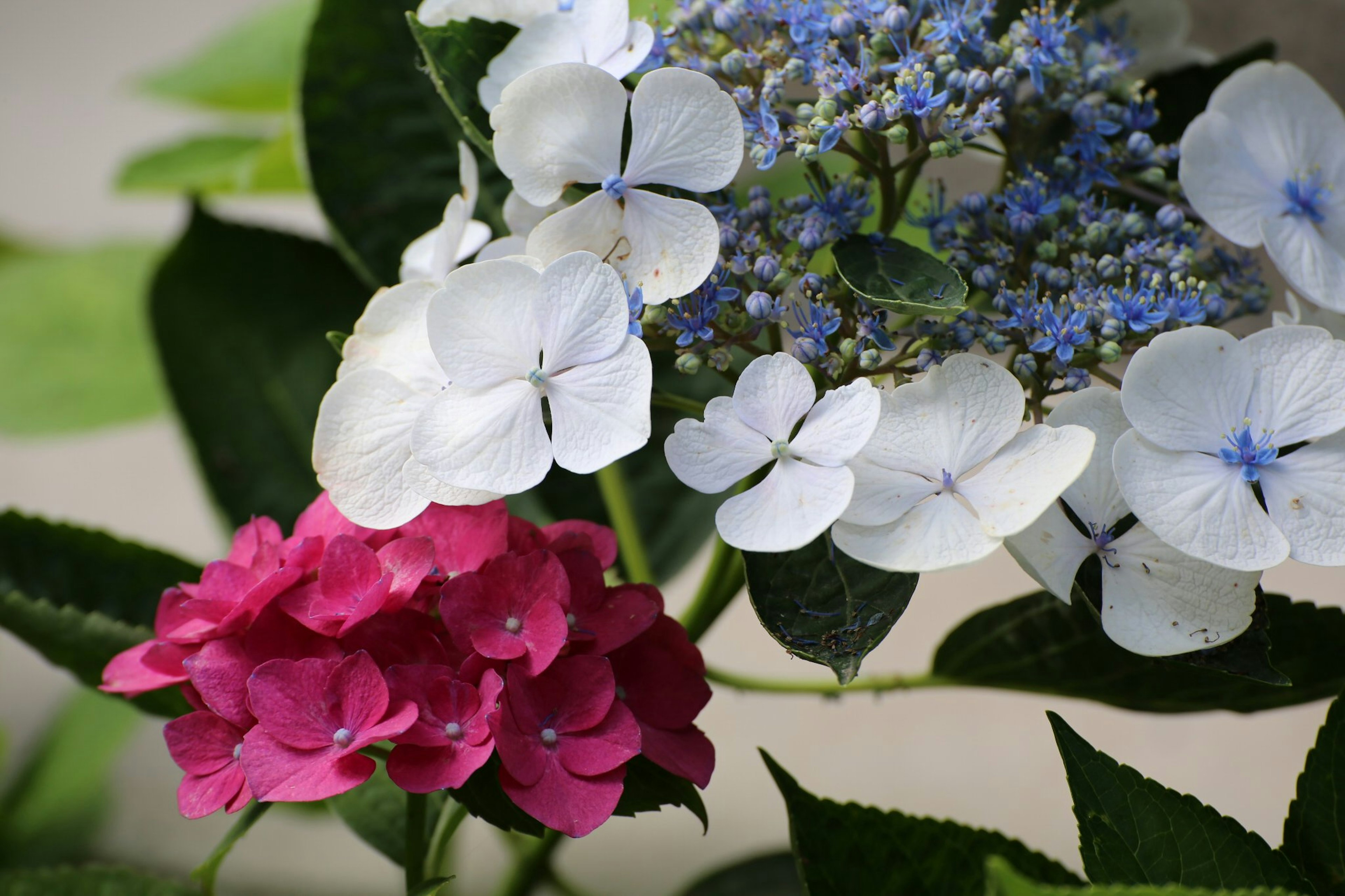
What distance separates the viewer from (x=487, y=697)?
29 cm

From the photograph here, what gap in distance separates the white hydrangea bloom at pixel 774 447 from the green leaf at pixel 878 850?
0.33 ft

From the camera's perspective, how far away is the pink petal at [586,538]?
333 millimetres

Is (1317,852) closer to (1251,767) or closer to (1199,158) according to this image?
(1199,158)

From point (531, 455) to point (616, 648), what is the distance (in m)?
0.07

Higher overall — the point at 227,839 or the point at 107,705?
the point at 227,839

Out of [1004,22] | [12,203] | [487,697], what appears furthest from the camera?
[12,203]

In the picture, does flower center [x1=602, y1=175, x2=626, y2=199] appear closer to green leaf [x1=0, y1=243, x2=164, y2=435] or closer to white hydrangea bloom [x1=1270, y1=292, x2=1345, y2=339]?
white hydrangea bloom [x1=1270, y1=292, x2=1345, y2=339]

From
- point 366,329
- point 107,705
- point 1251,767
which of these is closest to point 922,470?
point 366,329

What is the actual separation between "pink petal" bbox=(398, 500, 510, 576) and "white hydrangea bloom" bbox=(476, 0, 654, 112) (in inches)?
5.2

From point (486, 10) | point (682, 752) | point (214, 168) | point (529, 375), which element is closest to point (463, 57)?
point (486, 10)

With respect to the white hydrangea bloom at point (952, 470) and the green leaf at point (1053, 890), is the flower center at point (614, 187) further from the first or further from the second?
the green leaf at point (1053, 890)

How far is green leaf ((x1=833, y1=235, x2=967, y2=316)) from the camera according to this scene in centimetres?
29

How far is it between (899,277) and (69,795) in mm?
709

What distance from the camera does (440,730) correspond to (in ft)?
0.95
